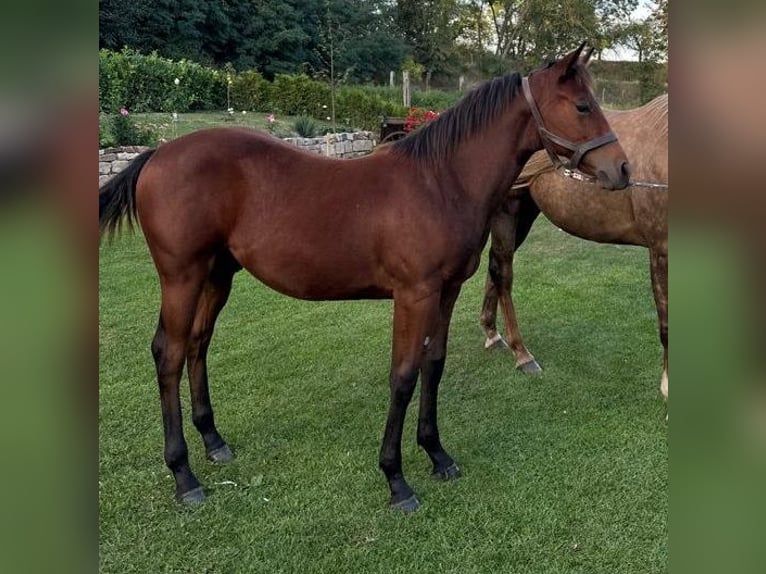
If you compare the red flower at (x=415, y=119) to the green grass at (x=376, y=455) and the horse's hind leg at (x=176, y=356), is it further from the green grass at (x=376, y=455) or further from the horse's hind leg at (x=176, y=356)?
the horse's hind leg at (x=176, y=356)

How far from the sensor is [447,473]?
303cm

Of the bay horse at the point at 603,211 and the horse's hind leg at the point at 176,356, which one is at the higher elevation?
the bay horse at the point at 603,211

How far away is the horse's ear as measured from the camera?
250cm

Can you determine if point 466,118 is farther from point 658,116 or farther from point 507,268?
point 507,268

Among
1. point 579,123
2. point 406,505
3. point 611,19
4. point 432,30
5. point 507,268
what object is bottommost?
point 406,505

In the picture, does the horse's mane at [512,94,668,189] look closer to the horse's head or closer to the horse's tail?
the horse's head

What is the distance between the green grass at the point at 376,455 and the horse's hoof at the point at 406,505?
0.15 feet

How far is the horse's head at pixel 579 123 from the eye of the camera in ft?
8.37

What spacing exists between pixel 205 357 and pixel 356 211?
3.76ft

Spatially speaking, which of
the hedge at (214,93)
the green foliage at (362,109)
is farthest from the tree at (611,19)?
the hedge at (214,93)

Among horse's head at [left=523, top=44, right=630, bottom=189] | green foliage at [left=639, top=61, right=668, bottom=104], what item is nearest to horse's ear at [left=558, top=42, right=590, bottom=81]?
horse's head at [left=523, top=44, right=630, bottom=189]

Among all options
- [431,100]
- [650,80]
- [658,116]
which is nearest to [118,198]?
[658,116]

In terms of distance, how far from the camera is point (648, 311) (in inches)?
221
